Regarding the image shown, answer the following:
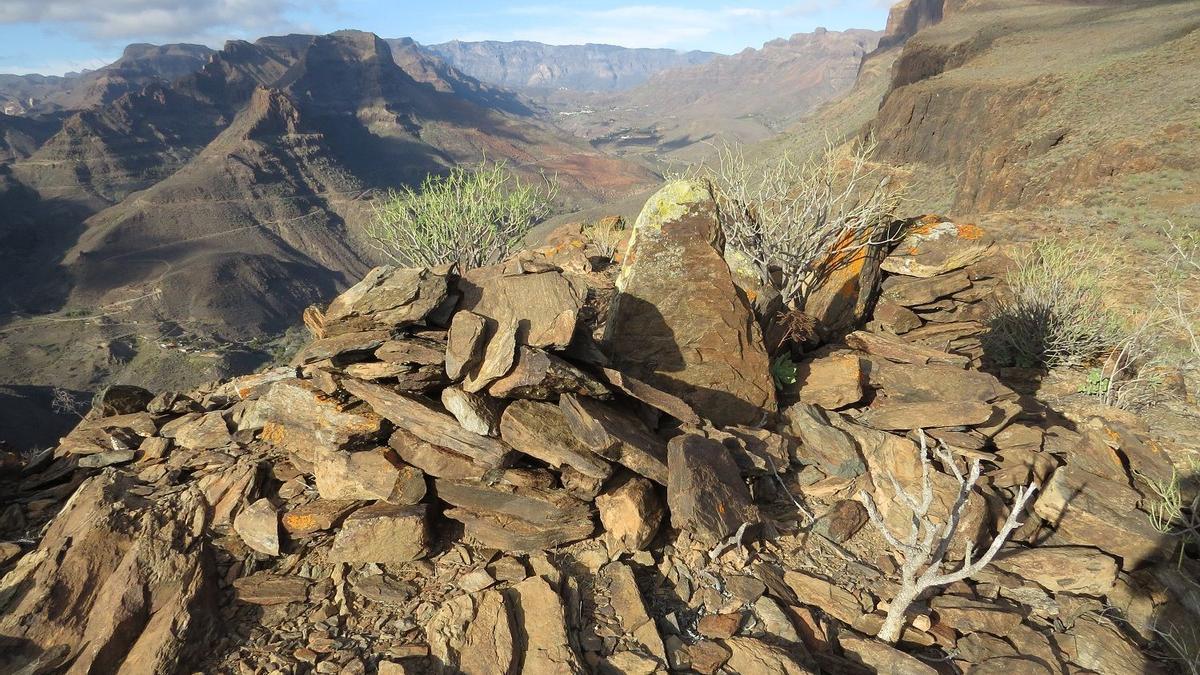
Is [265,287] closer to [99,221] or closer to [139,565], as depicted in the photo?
[99,221]

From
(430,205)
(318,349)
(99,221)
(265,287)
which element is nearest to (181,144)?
(99,221)

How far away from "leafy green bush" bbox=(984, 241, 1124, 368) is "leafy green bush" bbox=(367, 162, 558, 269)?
11.1 meters

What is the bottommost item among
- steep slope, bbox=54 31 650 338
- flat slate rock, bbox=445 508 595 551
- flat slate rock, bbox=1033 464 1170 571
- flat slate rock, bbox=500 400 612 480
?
steep slope, bbox=54 31 650 338

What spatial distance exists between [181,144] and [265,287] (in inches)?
4037

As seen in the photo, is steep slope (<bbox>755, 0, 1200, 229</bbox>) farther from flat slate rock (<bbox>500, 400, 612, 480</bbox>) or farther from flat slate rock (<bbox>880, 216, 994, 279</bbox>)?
flat slate rock (<bbox>500, 400, 612, 480</bbox>)

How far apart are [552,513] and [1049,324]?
9.16 m

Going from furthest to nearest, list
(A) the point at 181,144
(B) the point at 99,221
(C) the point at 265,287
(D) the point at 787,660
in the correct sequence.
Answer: (A) the point at 181,144 < (B) the point at 99,221 < (C) the point at 265,287 < (D) the point at 787,660

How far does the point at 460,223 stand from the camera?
14.5m

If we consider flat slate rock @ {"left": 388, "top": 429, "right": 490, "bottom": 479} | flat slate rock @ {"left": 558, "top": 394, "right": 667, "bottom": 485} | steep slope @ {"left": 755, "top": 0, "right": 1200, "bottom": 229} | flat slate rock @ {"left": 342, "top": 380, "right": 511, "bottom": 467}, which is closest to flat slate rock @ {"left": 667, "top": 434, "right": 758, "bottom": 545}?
flat slate rock @ {"left": 558, "top": 394, "right": 667, "bottom": 485}

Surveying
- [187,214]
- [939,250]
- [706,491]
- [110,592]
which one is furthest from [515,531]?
[187,214]

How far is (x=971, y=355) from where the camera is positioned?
805 centimetres

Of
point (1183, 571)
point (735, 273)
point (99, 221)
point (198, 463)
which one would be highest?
point (735, 273)

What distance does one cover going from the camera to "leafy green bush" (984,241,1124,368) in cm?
891

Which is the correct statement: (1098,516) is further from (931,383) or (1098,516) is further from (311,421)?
(311,421)
